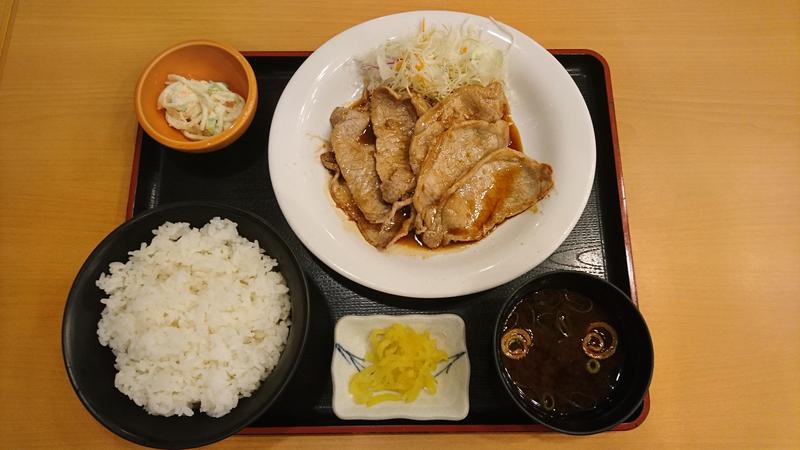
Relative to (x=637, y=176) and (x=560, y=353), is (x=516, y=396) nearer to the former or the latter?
(x=560, y=353)

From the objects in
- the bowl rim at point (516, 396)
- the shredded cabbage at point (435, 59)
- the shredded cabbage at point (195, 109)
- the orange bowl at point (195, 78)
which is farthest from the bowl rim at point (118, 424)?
the shredded cabbage at point (435, 59)

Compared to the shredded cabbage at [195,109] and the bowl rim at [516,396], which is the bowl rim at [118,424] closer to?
the shredded cabbage at [195,109]

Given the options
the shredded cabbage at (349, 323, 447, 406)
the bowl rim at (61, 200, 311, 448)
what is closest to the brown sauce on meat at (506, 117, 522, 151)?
the shredded cabbage at (349, 323, 447, 406)

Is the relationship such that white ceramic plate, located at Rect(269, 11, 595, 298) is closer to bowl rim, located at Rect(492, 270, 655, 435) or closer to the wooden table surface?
bowl rim, located at Rect(492, 270, 655, 435)

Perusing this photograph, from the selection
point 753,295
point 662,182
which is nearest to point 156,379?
point 662,182

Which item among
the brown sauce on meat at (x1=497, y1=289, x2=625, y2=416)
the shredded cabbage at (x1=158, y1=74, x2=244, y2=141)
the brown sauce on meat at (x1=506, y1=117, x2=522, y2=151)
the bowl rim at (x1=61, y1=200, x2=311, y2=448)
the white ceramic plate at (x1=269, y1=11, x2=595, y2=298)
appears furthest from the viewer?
the brown sauce on meat at (x1=506, y1=117, x2=522, y2=151)

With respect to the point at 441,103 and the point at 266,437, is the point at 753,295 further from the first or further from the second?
the point at 266,437
